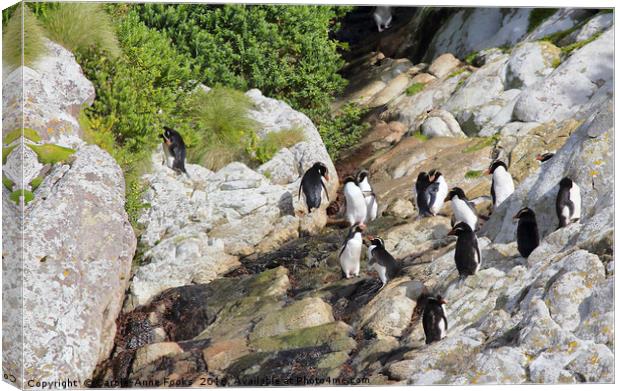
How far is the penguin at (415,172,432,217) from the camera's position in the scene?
13.4 meters

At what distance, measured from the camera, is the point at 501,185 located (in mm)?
13148

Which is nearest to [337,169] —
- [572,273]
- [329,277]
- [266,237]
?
[266,237]

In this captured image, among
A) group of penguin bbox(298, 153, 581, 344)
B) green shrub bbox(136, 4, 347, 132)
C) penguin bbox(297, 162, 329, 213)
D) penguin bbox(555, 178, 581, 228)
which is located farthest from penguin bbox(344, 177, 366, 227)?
penguin bbox(555, 178, 581, 228)

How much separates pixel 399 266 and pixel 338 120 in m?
3.76

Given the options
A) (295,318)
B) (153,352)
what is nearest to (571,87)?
(295,318)

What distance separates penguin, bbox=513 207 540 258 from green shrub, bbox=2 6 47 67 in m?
5.10

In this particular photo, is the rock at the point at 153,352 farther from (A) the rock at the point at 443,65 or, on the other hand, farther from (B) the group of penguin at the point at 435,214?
(A) the rock at the point at 443,65

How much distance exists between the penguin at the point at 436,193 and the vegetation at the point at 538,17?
3.27 metres

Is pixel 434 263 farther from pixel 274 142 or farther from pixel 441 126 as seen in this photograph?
pixel 441 126

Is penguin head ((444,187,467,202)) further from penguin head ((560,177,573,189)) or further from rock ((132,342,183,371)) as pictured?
rock ((132,342,183,371))

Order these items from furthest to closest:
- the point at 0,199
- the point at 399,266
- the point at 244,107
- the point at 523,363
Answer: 1. the point at 244,107
2. the point at 399,266
3. the point at 0,199
4. the point at 523,363

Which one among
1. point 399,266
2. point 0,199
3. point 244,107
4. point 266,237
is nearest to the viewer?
point 0,199

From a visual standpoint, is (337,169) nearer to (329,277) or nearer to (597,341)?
(329,277)

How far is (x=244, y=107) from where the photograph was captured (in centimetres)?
1470
